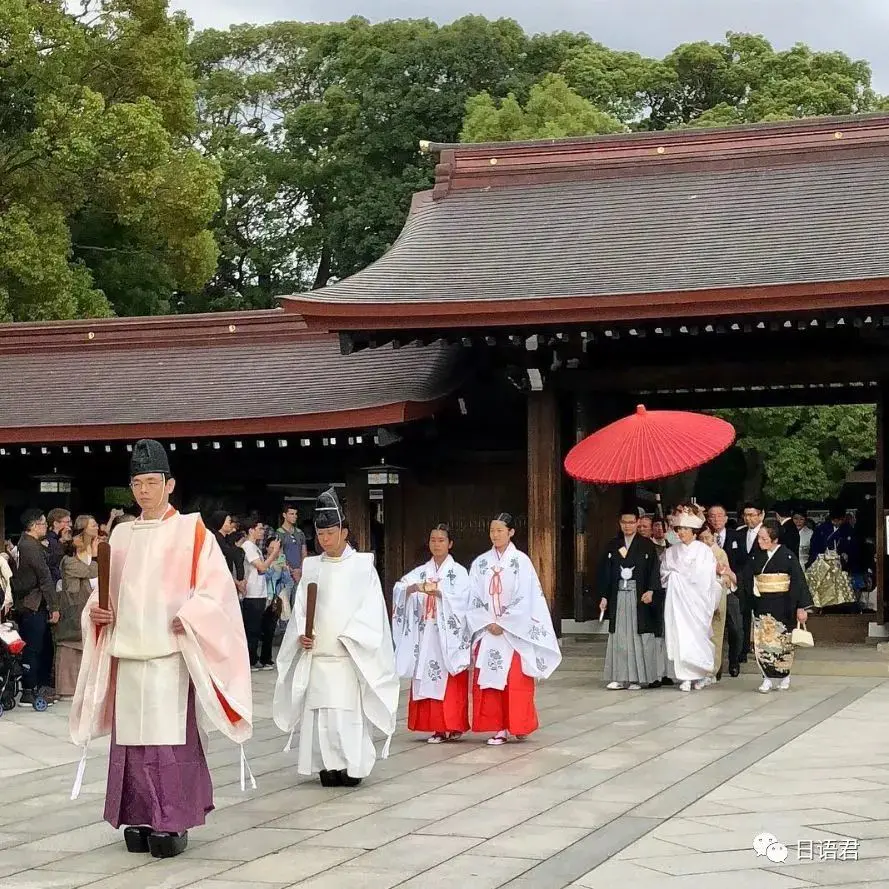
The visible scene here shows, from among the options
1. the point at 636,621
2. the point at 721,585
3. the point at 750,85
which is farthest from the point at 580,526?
the point at 750,85

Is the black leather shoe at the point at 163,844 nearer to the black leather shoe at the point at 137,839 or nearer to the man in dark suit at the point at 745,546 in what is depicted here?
the black leather shoe at the point at 137,839

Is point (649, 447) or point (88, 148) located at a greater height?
point (88, 148)

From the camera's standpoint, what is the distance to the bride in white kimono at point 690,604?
38.2 feet

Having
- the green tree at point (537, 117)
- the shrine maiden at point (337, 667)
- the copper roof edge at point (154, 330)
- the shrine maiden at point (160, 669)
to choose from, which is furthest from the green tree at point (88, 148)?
the shrine maiden at point (160, 669)

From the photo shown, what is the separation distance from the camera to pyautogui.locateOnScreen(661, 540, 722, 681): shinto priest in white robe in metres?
11.6

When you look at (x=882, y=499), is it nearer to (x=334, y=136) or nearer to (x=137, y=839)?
(x=137, y=839)

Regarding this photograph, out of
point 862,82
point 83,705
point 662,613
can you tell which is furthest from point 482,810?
point 862,82

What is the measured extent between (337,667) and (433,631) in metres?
1.81

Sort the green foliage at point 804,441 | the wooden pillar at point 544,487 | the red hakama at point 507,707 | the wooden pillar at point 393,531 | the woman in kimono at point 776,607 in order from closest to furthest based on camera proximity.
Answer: the red hakama at point 507,707 < the woman in kimono at point 776,607 < the wooden pillar at point 544,487 < the wooden pillar at point 393,531 < the green foliage at point 804,441

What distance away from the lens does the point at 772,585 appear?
37.1ft

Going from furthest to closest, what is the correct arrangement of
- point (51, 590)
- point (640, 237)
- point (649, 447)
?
1. point (640, 237)
2. point (649, 447)
3. point (51, 590)

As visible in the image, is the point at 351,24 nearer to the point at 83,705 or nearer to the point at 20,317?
the point at 20,317

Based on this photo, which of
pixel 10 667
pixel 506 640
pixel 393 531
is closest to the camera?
pixel 506 640

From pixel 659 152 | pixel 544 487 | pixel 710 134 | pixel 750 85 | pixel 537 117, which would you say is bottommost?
pixel 544 487
